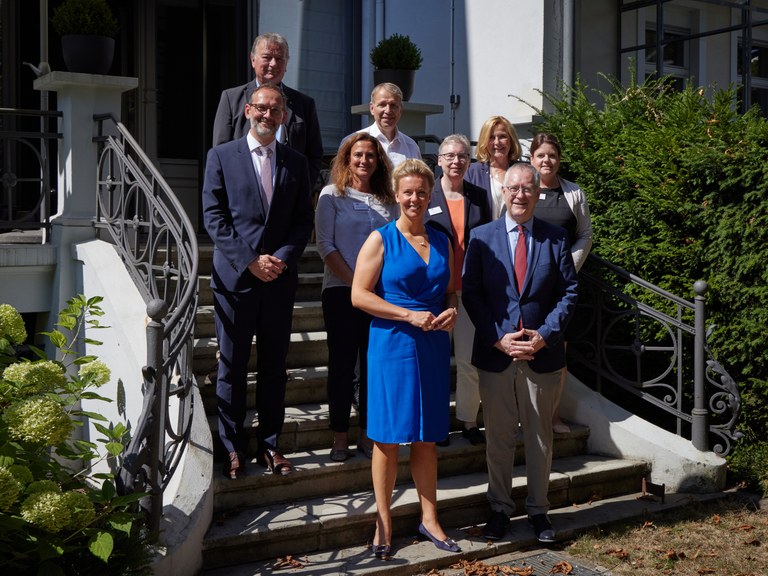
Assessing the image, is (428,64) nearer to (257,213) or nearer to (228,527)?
(257,213)

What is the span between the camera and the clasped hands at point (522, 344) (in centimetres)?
474

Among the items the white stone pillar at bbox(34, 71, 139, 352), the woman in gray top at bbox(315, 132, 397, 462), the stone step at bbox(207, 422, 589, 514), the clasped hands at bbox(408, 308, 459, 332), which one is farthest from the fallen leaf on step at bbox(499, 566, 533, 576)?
the white stone pillar at bbox(34, 71, 139, 352)

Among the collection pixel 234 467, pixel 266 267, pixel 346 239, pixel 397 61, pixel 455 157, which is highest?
pixel 397 61

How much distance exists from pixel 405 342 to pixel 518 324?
658mm

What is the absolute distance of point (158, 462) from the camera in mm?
3994

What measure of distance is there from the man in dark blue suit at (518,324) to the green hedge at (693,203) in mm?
1660

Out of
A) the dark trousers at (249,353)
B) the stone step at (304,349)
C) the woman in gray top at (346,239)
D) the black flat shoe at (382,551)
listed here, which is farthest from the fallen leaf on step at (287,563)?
the stone step at (304,349)

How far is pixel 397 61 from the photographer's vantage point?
8242 mm

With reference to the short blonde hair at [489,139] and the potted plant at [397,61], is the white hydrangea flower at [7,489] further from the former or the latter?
the potted plant at [397,61]

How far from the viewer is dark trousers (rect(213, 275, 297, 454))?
15.7 feet

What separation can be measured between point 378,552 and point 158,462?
1.24 meters

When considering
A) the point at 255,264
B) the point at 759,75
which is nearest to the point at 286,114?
the point at 255,264

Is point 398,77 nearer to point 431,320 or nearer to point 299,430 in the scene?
point 299,430

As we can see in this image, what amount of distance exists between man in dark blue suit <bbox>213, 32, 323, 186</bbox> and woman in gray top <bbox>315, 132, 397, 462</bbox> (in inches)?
15.7
